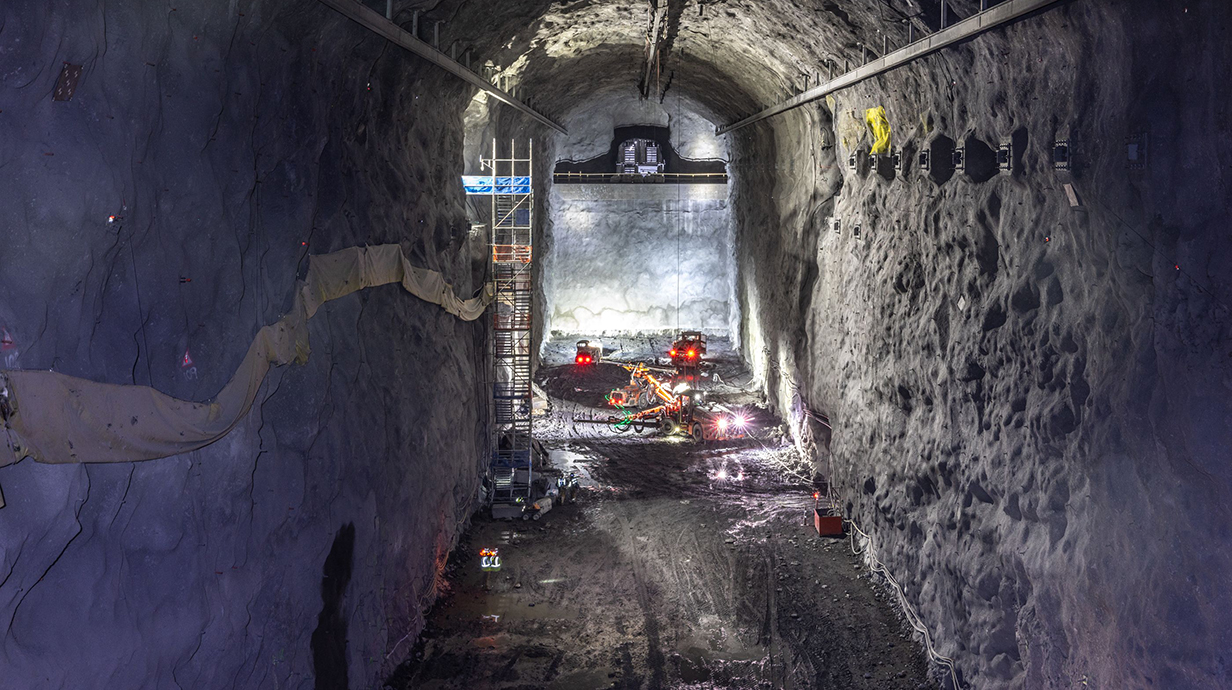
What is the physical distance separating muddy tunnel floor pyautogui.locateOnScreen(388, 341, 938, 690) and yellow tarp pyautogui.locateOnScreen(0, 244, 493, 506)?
4.40 m

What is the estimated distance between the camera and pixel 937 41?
28.2ft

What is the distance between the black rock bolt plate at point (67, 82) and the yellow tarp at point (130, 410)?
4.55 feet

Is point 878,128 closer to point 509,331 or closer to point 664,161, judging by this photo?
point 509,331

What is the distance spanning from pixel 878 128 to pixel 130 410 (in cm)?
1004

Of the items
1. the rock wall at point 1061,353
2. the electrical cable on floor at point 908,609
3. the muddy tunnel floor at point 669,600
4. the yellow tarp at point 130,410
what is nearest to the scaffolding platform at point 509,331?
the muddy tunnel floor at point 669,600

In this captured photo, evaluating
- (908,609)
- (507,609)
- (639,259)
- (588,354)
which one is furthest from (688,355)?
(908,609)

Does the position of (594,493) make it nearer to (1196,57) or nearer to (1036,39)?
(1036,39)

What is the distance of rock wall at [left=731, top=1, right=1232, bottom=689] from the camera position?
552 cm

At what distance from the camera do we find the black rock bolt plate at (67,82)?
173 inches

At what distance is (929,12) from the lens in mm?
8805

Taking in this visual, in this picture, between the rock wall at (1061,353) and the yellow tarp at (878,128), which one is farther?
the yellow tarp at (878,128)

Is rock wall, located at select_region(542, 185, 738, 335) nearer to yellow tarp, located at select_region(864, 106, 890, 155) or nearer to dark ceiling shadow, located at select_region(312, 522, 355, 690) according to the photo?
yellow tarp, located at select_region(864, 106, 890, 155)

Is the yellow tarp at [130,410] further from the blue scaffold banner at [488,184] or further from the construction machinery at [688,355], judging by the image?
the construction machinery at [688,355]

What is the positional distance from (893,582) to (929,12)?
6740 mm
